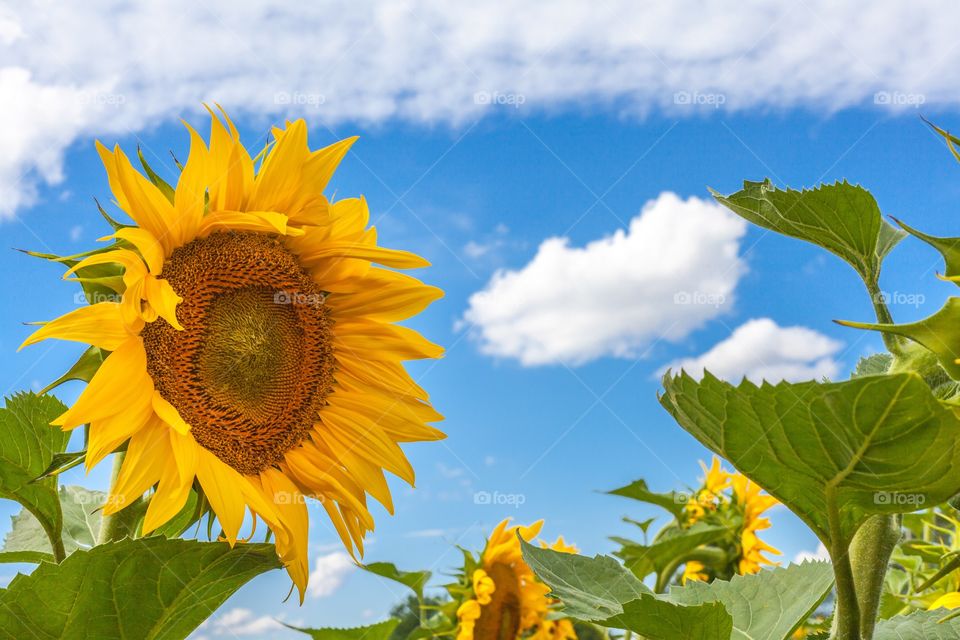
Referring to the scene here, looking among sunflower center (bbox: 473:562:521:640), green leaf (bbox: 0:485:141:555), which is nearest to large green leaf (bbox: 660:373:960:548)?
green leaf (bbox: 0:485:141:555)

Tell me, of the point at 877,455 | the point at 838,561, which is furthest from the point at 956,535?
the point at 877,455

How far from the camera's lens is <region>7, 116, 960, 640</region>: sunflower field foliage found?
98 centimetres

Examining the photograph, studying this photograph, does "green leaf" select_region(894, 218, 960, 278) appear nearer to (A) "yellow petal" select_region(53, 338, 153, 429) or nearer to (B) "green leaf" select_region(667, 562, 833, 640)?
(B) "green leaf" select_region(667, 562, 833, 640)

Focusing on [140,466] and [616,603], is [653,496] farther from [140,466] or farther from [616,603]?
[140,466]

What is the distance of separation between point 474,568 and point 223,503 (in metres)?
1.64

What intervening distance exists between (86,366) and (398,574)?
1314mm

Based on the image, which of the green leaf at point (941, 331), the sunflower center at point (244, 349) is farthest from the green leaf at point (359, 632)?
the green leaf at point (941, 331)

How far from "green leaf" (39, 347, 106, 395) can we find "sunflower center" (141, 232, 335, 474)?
0.36ft

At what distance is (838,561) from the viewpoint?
3.51 ft

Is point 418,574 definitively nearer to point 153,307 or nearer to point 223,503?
point 223,503

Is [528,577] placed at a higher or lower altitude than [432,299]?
lower

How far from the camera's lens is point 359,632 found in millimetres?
1949

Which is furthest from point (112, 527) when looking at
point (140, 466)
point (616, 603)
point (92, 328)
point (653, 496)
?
point (653, 496)
